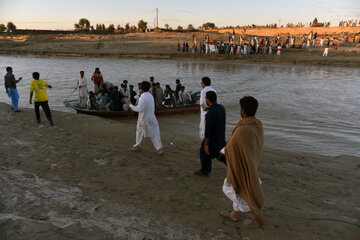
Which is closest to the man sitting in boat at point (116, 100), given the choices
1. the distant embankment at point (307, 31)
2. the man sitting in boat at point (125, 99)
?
the man sitting in boat at point (125, 99)

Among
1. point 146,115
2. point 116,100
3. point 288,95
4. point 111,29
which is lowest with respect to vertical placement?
point 288,95

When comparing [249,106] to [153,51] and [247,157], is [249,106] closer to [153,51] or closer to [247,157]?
[247,157]

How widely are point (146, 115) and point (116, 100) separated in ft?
17.1

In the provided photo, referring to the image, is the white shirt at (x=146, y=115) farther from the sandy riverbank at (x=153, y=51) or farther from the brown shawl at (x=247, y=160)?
the sandy riverbank at (x=153, y=51)

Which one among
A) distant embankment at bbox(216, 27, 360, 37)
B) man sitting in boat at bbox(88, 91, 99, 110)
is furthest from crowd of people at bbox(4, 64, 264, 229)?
distant embankment at bbox(216, 27, 360, 37)

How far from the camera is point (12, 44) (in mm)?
53875

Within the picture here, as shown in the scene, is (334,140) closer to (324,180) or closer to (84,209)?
(324,180)

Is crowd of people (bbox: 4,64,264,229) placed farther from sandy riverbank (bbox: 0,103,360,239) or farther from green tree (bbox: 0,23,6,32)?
green tree (bbox: 0,23,6,32)

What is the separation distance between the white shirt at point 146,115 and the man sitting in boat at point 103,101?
5.31 m

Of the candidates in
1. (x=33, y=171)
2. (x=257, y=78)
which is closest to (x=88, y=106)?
(x=33, y=171)

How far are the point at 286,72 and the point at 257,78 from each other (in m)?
4.59

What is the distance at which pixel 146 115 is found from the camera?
5.80m

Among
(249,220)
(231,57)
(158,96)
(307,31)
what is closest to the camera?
(249,220)

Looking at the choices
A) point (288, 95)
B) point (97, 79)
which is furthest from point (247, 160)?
point (288, 95)
